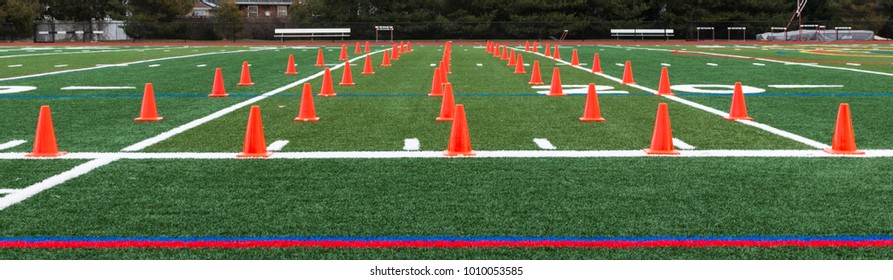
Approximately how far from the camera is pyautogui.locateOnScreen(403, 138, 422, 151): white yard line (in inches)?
330

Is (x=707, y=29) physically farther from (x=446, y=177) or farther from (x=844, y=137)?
(x=446, y=177)

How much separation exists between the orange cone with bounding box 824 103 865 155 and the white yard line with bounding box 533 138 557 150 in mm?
2178

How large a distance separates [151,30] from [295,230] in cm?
6845

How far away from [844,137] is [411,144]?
11.4 ft

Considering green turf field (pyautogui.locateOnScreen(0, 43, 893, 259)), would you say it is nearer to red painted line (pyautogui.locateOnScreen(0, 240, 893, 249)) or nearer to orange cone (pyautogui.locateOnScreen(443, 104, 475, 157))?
red painted line (pyautogui.locateOnScreen(0, 240, 893, 249))

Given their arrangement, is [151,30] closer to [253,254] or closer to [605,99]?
[605,99]

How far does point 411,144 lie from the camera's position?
8680 mm

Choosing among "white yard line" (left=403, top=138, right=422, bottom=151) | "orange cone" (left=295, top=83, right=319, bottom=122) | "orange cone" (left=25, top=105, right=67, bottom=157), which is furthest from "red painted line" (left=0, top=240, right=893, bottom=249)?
"orange cone" (left=295, top=83, right=319, bottom=122)

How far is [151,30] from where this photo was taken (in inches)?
2763

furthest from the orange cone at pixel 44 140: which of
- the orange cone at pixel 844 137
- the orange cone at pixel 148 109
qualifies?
the orange cone at pixel 844 137

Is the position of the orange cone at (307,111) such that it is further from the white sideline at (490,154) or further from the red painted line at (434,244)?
the red painted line at (434,244)

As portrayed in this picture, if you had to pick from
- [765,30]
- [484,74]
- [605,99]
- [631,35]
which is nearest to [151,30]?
[631,35]

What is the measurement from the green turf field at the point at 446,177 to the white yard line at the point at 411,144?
0.02 meters

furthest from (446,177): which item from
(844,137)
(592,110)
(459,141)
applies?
(592,110)
